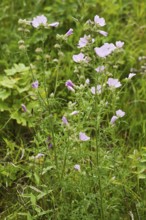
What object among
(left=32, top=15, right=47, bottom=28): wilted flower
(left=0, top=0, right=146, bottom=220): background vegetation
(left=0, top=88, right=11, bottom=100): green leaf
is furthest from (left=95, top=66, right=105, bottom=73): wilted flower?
(left=0, top=88, right=11, bottom=100): green leaf

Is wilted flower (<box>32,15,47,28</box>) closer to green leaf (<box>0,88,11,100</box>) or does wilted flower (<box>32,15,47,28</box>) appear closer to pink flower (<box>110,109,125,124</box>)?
pink flower (<box>110,109,125,124</box>)

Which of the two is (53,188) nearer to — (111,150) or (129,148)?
(111,150)

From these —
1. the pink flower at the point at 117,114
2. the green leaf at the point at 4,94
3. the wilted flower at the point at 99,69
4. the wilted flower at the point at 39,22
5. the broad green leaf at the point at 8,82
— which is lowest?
the pink flower at the point at 117,114

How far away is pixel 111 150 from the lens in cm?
216

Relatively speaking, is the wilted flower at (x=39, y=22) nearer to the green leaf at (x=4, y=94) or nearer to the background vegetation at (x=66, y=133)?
the background vegetation at (x=66, y=133)

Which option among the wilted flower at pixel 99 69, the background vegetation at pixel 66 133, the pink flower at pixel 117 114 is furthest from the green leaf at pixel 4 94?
the wilted flower at pixel 99 69

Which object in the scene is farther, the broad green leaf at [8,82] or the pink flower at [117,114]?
the broad green leaf at [8,82]

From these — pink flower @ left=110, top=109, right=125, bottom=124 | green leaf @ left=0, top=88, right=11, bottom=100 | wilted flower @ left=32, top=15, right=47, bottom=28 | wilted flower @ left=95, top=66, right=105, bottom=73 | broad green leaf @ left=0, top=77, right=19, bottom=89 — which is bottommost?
pink flower @ left=110, top=109, right=125, bottom=124

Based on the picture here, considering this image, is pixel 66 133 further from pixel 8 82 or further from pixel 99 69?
pixel 8 82

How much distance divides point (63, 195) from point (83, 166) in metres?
0.14

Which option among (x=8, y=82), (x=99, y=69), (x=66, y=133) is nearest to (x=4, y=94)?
(x=8, y=82)

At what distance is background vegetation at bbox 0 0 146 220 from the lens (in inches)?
79.4

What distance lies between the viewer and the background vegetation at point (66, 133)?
202 cm

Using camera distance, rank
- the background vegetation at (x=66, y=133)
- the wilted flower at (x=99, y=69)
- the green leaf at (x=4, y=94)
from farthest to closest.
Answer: the green leaf at (x=4, y=94)
the background vegetation at (x=66, y=133)
the wilted flower at (x=99, y=69)
